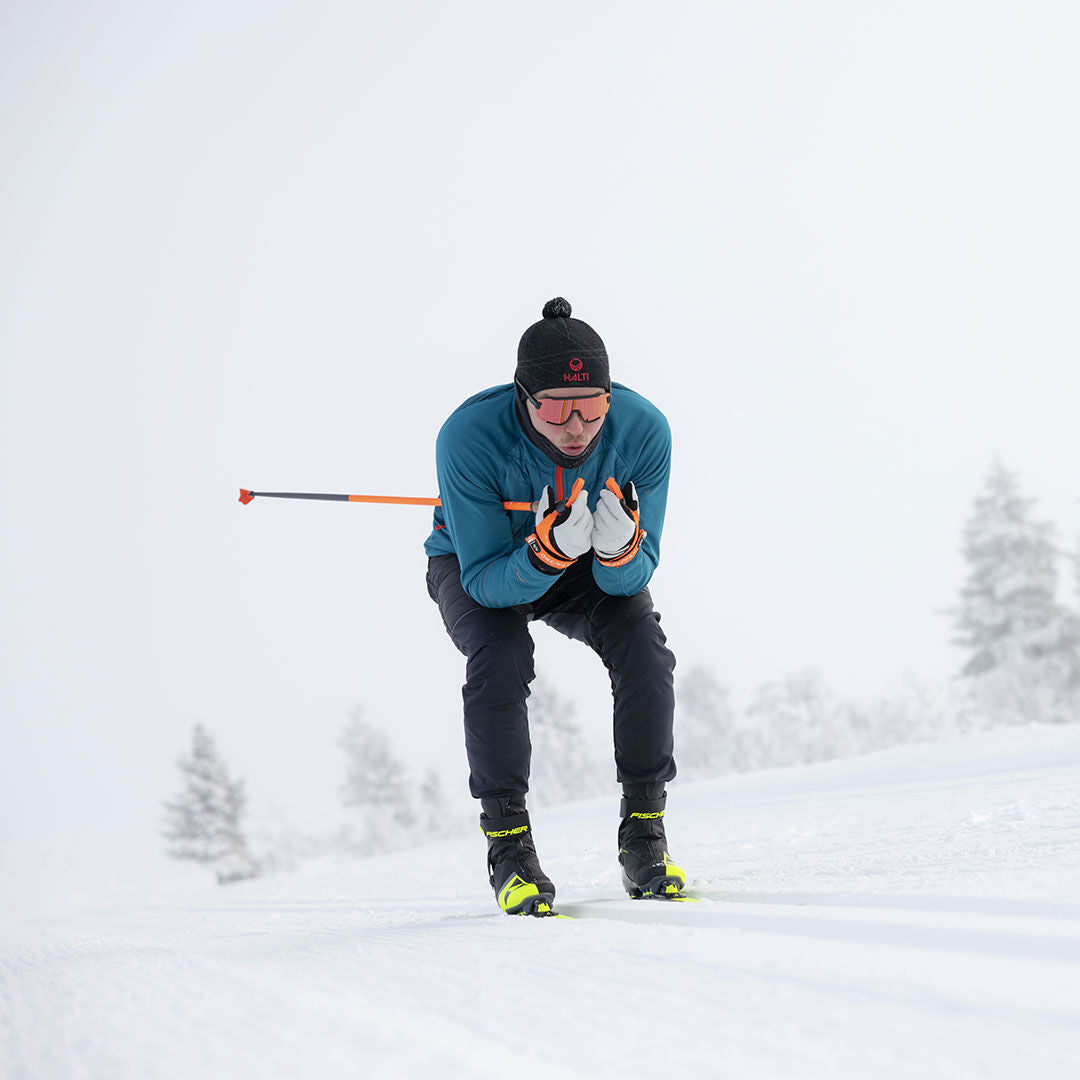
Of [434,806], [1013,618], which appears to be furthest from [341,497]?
[434,806]

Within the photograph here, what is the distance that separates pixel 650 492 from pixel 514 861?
130cm

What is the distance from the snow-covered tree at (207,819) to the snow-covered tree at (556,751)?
924 cm

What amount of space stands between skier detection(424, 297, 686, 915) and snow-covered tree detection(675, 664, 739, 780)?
92.8ft

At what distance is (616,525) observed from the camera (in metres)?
2.59

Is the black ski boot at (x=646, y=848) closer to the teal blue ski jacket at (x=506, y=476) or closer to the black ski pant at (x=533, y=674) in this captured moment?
the black ski pant at (x=533, y=674)

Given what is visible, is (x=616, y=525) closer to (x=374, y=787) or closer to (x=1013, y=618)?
(x=1013, y=618)

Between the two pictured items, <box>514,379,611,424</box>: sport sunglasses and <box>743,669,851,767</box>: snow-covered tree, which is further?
<box>743,669,851,767</box>: snow-covered tree

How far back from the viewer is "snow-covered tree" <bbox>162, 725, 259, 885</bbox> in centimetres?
2533

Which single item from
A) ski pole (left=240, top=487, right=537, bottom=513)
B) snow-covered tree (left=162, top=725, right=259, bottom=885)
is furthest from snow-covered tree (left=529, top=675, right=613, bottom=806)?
ski pole (left=240, top=487, right=537, bottom=513)

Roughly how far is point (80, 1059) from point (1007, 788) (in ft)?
11.3

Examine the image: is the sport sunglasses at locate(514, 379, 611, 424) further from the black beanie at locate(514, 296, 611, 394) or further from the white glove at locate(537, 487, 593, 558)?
the white glove at locate(537, 487, 593, 558)

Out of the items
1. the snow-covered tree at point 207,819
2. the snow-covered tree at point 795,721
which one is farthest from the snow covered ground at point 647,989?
the snow-covered tree at point 795,721

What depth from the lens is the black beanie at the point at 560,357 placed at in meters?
2.62

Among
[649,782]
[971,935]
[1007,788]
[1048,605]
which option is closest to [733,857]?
[649,782]
